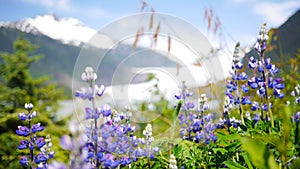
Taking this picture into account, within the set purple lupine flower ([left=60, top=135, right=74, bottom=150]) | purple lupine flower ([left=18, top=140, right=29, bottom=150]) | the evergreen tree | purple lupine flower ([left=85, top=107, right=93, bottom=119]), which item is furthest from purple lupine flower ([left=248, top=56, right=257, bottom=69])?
the evergreen tree

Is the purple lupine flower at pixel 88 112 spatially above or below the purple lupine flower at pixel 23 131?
above

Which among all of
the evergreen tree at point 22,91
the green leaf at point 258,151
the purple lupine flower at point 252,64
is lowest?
the green leaf at point 258,151

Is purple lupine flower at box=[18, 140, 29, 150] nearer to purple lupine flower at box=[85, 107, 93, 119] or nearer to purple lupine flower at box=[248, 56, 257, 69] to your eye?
purple lupine flower at box=[85, 107, 93, 119]

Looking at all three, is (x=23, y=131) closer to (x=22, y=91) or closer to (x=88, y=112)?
(x=88, y=112)

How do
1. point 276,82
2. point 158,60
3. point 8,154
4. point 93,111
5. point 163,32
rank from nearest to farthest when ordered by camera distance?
point 93,111 → point 276,82 → point 158,60 → point 163,32 → point 8,154

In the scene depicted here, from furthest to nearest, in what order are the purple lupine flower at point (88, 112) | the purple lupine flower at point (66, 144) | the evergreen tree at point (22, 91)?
the evergreen tree at point (22, 91), the purple lupine flower at point (88, 112), the purple lupine flower at point (66, 144)

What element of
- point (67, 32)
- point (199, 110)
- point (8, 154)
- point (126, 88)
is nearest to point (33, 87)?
point (8, 154)

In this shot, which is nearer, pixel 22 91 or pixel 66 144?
pixel 66 144

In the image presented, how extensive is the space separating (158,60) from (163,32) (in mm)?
343

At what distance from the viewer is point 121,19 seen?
2146 millimetres

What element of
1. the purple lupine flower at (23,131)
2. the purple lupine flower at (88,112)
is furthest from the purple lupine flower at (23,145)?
the purple lupine flower at (88,112)

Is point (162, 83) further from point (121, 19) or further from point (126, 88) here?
point (121, 19)

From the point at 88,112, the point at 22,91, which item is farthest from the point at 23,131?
the point at 22,91

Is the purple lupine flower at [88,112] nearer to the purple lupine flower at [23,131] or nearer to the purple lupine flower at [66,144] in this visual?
the purple lupine flower at [66,144]
